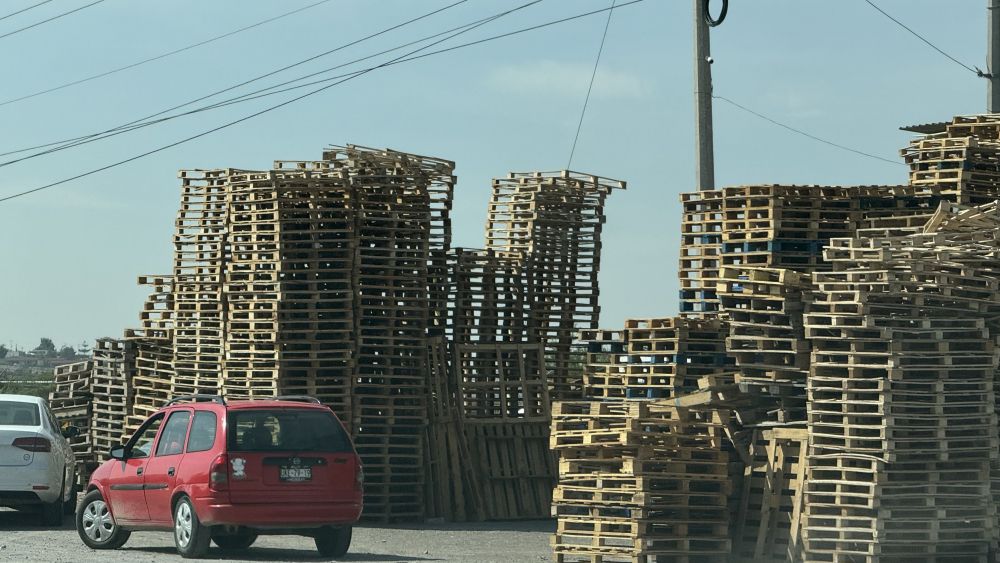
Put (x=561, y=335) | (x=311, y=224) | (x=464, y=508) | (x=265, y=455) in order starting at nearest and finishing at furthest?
(x=265, y=455) < (x=311, y=224) < (x=464, y=508) < (x=561, y=335)

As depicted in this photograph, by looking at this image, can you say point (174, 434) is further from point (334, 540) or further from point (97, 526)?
point (334, 540)

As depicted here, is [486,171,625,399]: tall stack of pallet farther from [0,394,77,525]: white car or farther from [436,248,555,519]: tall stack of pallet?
[0,394,77,525]: white car

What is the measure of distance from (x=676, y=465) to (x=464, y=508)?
6.80 meters

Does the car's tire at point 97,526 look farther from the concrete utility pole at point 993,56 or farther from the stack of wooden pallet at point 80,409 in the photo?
the concrete utility pole at point 993,56

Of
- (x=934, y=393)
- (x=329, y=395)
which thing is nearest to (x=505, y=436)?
(x=329, y=395)

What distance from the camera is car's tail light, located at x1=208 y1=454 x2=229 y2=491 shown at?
14.7m

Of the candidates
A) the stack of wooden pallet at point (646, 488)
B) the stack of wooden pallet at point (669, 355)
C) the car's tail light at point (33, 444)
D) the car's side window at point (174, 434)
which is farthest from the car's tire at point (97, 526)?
the stack of wooden pallet at point (669, 355)

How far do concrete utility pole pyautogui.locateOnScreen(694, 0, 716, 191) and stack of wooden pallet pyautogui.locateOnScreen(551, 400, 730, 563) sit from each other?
5.33m

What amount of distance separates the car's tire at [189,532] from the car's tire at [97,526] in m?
1.43

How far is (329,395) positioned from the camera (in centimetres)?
2088

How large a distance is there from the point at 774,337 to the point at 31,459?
8.98 m

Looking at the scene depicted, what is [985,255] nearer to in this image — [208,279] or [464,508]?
[464,508]

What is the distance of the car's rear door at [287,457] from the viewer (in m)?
14.8

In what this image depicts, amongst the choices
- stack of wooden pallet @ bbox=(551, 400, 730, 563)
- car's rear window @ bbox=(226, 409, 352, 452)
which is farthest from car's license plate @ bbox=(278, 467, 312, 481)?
stack of wooden pallet @ bbox=(551, 400, 730, 563)
